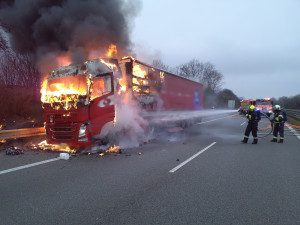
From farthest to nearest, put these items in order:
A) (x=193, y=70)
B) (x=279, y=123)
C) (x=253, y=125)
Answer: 1. (x=193, y=70)
2. (x=279, y=123)
3. (x=253, y=125)

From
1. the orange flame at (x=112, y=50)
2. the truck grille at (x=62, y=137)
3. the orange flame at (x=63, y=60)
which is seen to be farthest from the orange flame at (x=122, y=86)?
the orange flame at (x=112, y=50)

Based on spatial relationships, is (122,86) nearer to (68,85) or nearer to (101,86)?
(101,86)

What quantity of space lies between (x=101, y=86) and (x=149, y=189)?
3846mm

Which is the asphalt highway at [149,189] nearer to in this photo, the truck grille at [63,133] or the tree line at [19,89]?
the truck grille at [63,133]

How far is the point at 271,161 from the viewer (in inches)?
232

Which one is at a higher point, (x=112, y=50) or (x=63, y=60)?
(x=112, y=50)

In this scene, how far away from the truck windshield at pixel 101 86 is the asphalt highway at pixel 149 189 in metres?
1.88

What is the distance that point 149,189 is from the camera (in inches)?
149

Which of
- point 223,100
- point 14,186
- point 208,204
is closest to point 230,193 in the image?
point 208,204

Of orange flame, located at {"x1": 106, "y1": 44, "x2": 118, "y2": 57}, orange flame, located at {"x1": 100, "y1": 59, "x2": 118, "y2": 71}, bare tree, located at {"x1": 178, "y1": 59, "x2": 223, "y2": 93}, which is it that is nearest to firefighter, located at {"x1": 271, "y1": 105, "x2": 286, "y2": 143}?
orange flame, located at {"x1": 100, "y1": 59, "x2": 118, "y2": 71}

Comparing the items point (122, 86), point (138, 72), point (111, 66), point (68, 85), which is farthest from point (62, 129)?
point (138, 72)

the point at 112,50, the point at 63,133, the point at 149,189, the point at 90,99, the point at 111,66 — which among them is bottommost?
the point at 149,189

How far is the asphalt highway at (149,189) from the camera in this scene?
2840mm

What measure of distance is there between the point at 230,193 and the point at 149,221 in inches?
65.4
